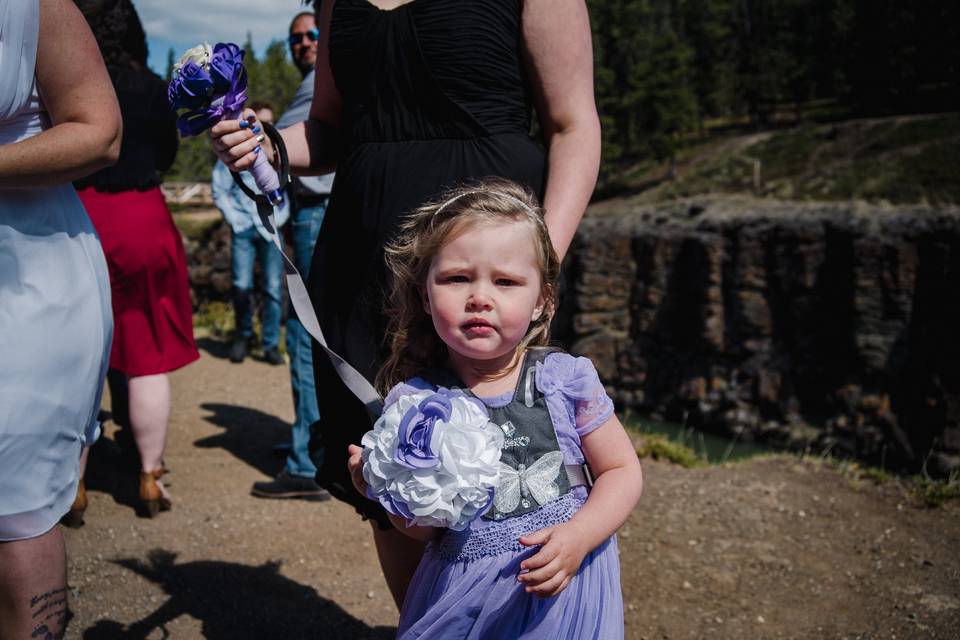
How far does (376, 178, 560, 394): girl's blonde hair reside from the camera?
1.58m

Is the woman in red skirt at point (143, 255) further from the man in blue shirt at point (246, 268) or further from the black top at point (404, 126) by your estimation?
the man in blue shirt at point (246, 268)

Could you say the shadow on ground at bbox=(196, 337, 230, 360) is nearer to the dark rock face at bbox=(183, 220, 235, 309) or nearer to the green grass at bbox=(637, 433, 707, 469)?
the green grass at bbox=(637, 433, 707, 469)

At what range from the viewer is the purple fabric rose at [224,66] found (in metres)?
1.69

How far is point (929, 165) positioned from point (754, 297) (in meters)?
12.3

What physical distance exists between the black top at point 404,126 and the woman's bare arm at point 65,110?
0.56 meters

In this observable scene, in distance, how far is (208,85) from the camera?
5.54 ft


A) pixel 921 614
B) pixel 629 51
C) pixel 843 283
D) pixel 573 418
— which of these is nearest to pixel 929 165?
pixel 843 283

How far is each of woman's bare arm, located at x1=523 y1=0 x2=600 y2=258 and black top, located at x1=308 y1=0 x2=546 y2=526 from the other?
0.19 ft

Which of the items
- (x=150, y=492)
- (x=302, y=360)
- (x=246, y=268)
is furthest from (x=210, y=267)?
(x=150, y=492)

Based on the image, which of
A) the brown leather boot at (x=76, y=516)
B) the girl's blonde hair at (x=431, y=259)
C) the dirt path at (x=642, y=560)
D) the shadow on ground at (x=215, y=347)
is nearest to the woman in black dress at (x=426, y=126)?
the girl's blonde hair at (x=431, y=259)

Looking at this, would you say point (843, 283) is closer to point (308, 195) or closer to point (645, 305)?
point (645, 305)

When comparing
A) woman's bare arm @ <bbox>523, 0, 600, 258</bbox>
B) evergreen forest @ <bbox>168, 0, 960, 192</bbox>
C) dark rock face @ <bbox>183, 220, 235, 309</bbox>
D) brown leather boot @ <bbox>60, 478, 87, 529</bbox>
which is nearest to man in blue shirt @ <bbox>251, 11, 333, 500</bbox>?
brown leather boot @ <bbox>60, 478, 87, 529</bbox>

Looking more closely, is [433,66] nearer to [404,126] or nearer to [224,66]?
[404,126]

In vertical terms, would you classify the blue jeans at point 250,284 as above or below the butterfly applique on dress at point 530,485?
below
